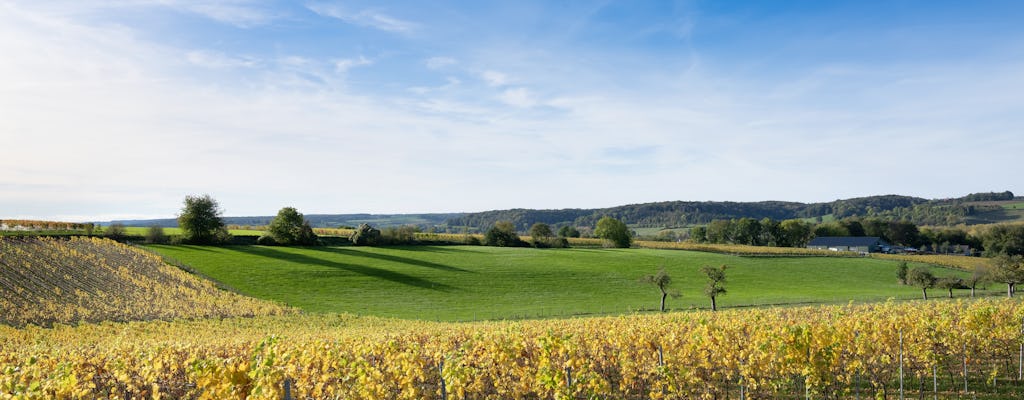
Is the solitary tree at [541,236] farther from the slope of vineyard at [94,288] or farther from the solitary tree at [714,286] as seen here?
the slope of vineyard at [94,288]

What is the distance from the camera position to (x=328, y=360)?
11484 mm

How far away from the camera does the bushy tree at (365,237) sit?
75325 mm

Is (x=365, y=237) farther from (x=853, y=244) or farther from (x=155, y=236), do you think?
(x=853, y=244)

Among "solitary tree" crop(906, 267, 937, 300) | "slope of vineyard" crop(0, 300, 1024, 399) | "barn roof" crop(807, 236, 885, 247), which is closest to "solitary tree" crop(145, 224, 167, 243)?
"slope of vineyard" crop(0, 300, 1024, 399)

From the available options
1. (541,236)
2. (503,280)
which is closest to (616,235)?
(541,236)

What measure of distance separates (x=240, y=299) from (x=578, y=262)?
3601cm

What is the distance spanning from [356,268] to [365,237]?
20344 millimetres

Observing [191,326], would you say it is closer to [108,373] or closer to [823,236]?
[108,373]

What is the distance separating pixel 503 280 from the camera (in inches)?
2163

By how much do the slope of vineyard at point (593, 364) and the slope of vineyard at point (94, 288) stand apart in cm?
2081

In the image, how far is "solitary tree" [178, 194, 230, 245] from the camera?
6406 centimetres

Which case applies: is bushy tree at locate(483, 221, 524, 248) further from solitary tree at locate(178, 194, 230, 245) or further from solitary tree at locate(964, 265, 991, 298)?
solitary tree at locate(964, 265, 991, 298)

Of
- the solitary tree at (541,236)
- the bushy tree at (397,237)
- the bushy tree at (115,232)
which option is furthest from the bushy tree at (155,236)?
the solitary tree at (541,236)

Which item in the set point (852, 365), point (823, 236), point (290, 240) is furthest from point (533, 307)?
point (823, 236)
